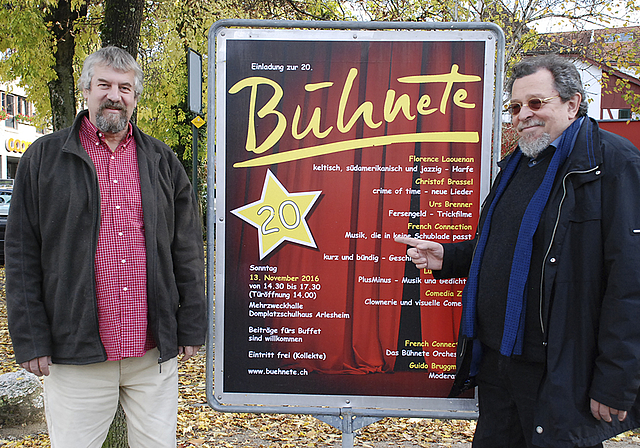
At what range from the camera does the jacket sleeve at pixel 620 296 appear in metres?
1.79

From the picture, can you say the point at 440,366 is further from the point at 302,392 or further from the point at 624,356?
the point at 624,356

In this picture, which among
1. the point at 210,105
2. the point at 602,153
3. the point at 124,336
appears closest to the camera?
the point at 602,153

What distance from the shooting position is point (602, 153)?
1.95m

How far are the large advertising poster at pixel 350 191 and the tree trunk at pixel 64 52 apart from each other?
4.46 m


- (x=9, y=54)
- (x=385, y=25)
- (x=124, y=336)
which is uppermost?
(x=9, y=54)

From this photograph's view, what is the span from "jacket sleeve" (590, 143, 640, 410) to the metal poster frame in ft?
2.13

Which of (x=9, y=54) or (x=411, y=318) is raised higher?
(x=9, y=54)

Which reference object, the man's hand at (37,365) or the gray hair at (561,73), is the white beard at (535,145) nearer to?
the gray hair at (561,73)

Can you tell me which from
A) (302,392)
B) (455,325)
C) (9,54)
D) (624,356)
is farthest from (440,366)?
(9,54)

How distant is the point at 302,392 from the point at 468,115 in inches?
60.0

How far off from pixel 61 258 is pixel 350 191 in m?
1.29

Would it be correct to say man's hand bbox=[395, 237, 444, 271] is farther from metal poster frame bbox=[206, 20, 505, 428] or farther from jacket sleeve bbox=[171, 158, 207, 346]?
jacket sleeve bbox=[171, 158, 207, 346]

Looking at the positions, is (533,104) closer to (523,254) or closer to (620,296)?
(523,254)

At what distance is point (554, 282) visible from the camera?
1950mm
